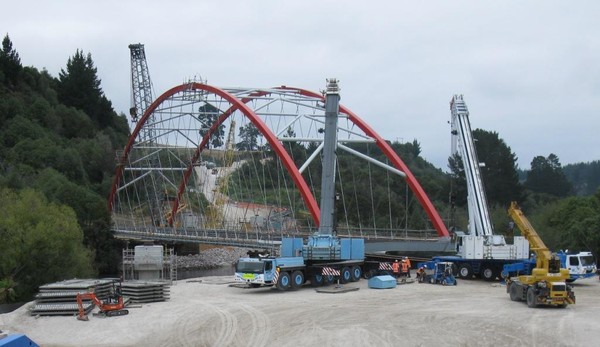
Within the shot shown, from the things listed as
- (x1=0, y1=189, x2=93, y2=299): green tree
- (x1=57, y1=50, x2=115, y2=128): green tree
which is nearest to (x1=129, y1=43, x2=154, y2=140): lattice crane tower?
(x1=57, y1=50, x2=115, y2=128): green tree

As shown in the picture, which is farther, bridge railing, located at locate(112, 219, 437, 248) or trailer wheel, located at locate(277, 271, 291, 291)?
bridge railing, located at locate(112, 219, 437, 248)

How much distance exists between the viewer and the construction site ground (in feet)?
66.1

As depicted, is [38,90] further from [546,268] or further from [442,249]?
[546,268]

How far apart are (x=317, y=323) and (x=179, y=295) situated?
35.5 ft

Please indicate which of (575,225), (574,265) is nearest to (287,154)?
(574,265)

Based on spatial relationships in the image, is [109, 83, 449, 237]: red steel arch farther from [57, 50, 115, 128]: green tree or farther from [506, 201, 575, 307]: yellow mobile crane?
[57, 50, 115, 128]: green tree

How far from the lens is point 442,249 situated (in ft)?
146

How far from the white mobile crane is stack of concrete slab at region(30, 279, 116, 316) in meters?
20.1

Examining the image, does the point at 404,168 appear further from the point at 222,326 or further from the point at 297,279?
the point at 222,326

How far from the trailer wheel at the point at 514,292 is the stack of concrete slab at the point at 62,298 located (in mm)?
16131

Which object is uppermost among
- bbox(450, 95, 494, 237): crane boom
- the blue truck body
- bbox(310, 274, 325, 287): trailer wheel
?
bbox(450, 95, 494, 237): crane boom

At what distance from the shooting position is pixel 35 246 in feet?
132

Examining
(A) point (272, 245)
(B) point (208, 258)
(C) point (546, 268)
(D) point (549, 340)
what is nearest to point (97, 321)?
(D) point (549, 340)

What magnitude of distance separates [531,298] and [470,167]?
53.5 feet
